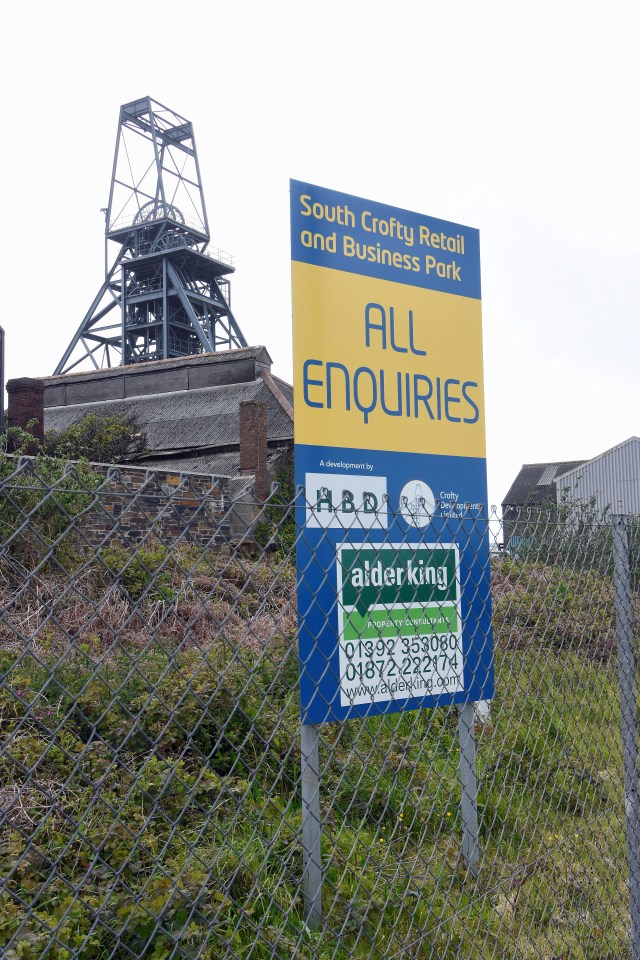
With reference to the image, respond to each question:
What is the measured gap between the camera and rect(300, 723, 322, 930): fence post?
308 centimetres

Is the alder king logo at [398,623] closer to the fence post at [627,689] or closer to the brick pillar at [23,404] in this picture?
the fence post at [627,689]

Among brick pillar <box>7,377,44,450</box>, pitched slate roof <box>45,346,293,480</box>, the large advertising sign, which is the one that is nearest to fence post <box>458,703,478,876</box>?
the large advertising sign

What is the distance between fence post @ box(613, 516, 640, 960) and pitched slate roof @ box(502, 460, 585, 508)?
106 ft

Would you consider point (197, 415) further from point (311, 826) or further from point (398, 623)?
point (311, 826)

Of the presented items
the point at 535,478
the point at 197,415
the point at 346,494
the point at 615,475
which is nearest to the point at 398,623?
the point at 346,494

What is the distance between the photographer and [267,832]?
4.34 meters

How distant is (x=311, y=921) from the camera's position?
3398 millimetres

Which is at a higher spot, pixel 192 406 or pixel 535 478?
pixel 192 406

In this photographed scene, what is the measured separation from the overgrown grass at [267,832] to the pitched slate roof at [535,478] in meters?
31.2

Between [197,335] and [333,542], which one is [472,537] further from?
[197,335]

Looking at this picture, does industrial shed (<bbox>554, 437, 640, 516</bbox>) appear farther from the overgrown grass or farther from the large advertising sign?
the large advertising sign

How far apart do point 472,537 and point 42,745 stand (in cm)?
256

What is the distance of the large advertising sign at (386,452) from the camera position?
135 inches

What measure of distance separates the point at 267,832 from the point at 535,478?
34.9 metres
